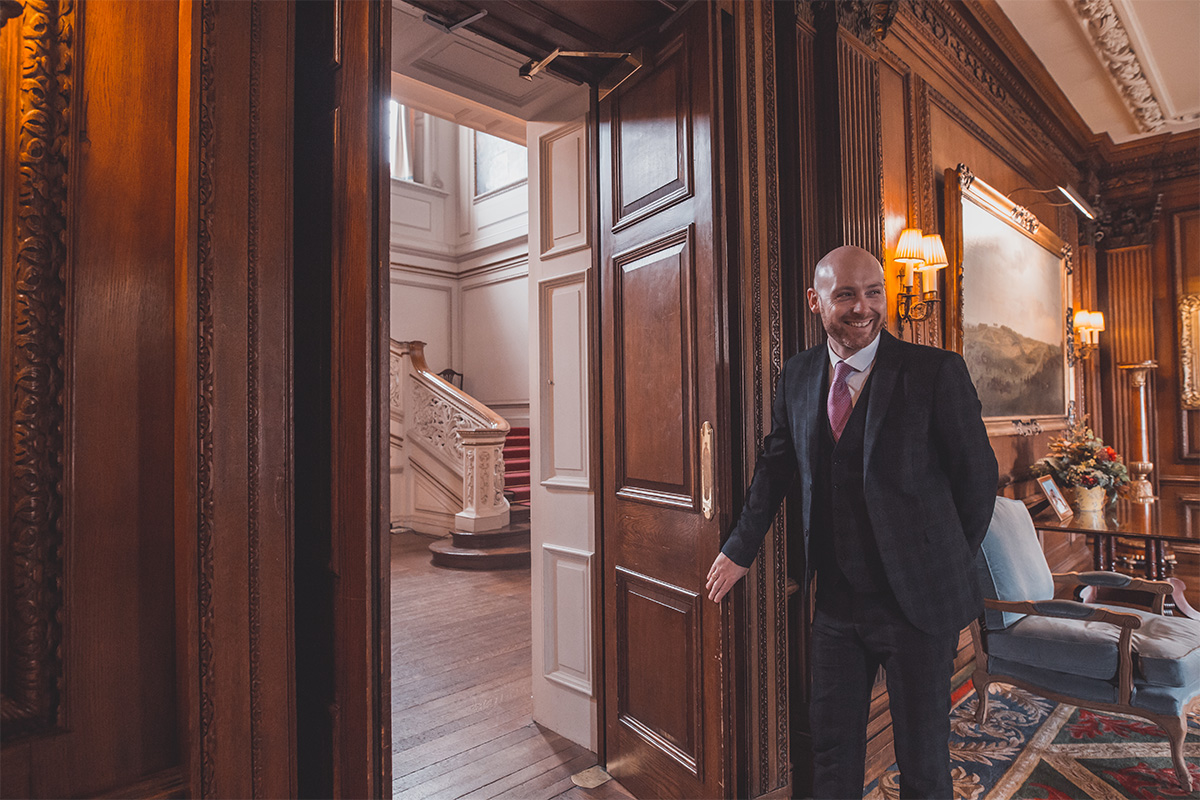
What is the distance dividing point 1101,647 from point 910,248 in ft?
6.05

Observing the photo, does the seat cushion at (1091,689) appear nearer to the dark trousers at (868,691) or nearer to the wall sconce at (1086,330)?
the dark trousers at (868,691)

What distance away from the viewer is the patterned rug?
233cm

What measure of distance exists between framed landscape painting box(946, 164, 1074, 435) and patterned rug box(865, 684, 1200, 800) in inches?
64.5

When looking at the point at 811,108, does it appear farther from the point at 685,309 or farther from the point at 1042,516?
the point at 1042,516

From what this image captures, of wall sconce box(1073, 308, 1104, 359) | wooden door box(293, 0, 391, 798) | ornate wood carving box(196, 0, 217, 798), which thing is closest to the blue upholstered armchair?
wooden door box(293, 0, 391, 798)

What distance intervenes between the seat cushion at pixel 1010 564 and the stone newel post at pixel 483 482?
4773 mm

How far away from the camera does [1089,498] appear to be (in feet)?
13.8

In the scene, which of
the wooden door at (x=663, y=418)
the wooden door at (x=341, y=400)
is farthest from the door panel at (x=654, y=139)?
the wooden door at (x=341, y=400)

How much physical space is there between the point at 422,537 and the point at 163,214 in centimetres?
677

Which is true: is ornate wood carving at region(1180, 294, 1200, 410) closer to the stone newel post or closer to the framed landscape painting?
the framed landscape painting

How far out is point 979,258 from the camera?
3.93 metres

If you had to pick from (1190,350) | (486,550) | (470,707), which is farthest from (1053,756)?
(1190,350)

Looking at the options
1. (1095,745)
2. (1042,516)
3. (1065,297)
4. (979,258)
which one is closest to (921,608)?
(1095,745)

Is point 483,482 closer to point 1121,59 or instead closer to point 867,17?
point 867,17
